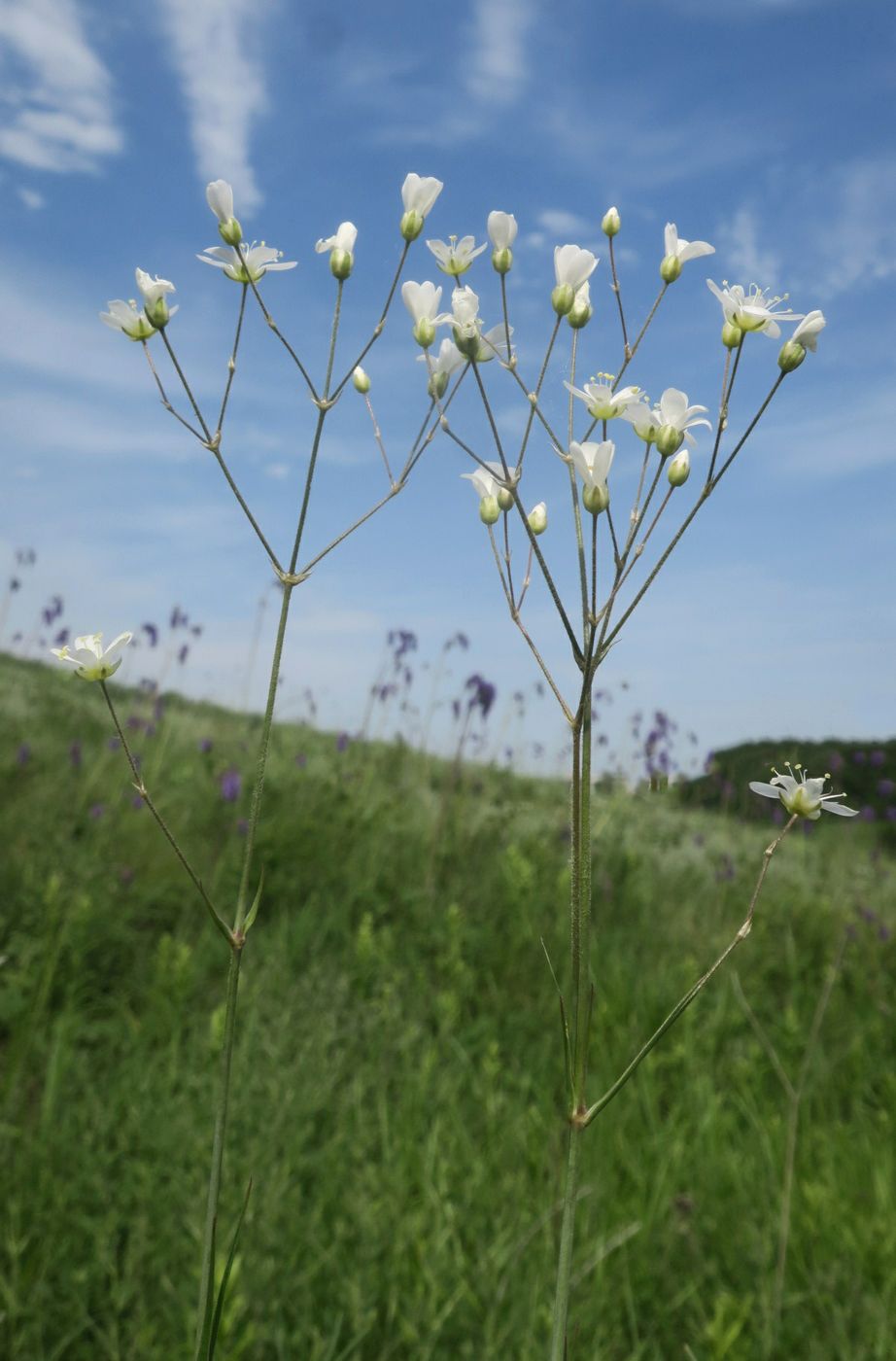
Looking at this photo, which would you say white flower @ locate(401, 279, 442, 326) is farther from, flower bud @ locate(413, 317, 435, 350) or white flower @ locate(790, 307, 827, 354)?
white flower @ locate(790, 307, 827, 354)

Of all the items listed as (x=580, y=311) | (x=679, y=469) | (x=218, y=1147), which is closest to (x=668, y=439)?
(x=679, y=469)

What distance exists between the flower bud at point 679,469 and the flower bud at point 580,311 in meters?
0.24

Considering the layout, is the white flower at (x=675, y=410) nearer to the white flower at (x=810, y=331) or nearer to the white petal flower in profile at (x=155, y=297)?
the white flower at (x=810, y=331)

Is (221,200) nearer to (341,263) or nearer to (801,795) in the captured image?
(341,263)

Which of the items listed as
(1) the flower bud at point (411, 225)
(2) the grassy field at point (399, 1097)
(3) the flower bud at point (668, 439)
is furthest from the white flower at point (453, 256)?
(2) the grassy field at point (399, 1097)

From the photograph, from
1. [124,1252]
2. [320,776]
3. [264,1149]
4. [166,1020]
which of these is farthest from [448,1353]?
[320,776]

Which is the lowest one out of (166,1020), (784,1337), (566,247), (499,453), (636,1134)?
(784,1337)

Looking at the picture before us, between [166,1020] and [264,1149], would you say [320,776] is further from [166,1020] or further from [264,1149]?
[264,1149]

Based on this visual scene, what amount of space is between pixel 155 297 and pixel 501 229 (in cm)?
47

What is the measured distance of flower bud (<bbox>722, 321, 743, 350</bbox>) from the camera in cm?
132

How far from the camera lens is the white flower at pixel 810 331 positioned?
129 cm

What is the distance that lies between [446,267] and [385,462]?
0.28 metres

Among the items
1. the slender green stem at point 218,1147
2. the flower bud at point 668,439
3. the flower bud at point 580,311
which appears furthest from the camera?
the flower bud at point 580,311

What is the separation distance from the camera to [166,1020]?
11.6 feet
